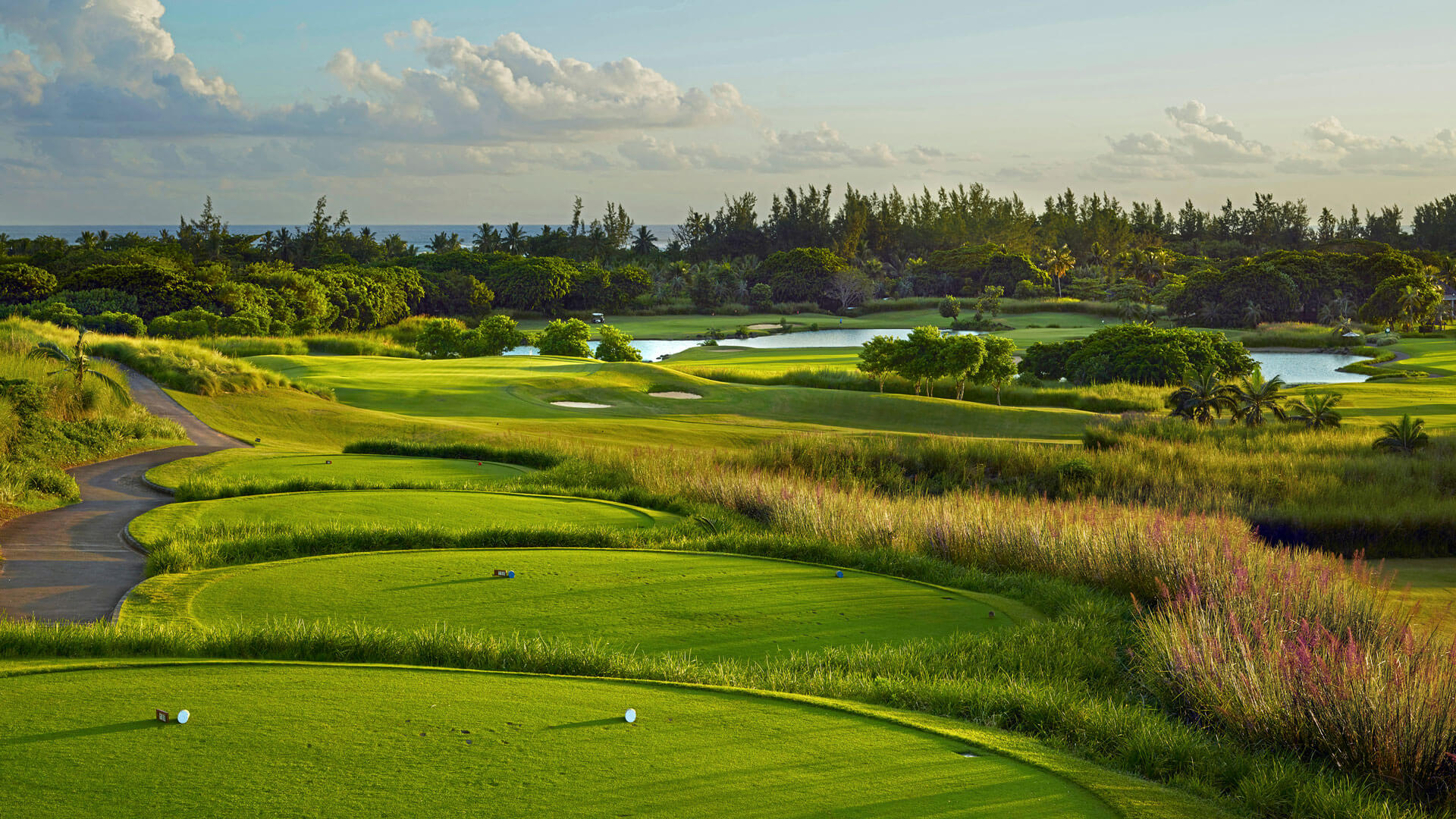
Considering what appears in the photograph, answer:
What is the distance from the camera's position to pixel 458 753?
551cm

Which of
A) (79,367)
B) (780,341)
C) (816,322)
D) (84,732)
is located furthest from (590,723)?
(816,322)

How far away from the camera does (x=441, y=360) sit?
48.1 meters

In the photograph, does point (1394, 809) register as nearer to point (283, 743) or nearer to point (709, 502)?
point (283, 743)

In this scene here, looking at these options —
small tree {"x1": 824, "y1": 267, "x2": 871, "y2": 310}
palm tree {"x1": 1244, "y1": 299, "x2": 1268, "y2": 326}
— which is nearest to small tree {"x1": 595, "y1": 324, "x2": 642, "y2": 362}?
palm tree {"x1": 1244, "y1": 299, "x2": 1268, "y2": 326}

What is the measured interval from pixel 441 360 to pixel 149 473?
106ft

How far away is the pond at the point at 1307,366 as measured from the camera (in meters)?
61.3

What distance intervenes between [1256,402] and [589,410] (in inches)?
855

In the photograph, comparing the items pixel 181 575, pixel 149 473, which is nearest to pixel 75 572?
pixel 181 575

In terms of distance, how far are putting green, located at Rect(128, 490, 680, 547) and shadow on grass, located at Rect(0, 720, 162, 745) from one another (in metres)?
7.09

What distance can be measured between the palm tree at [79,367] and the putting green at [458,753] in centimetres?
1634

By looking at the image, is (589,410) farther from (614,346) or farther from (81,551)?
(614,346)

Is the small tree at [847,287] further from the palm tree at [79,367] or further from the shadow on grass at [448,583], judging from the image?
the shadow on grass at [448,583]

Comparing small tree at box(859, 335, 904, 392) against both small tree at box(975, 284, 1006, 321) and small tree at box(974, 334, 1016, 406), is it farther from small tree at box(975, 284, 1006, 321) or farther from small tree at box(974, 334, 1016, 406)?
small tree at box(975, 284, 1006, 321)

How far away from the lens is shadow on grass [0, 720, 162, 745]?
5.36 meters
